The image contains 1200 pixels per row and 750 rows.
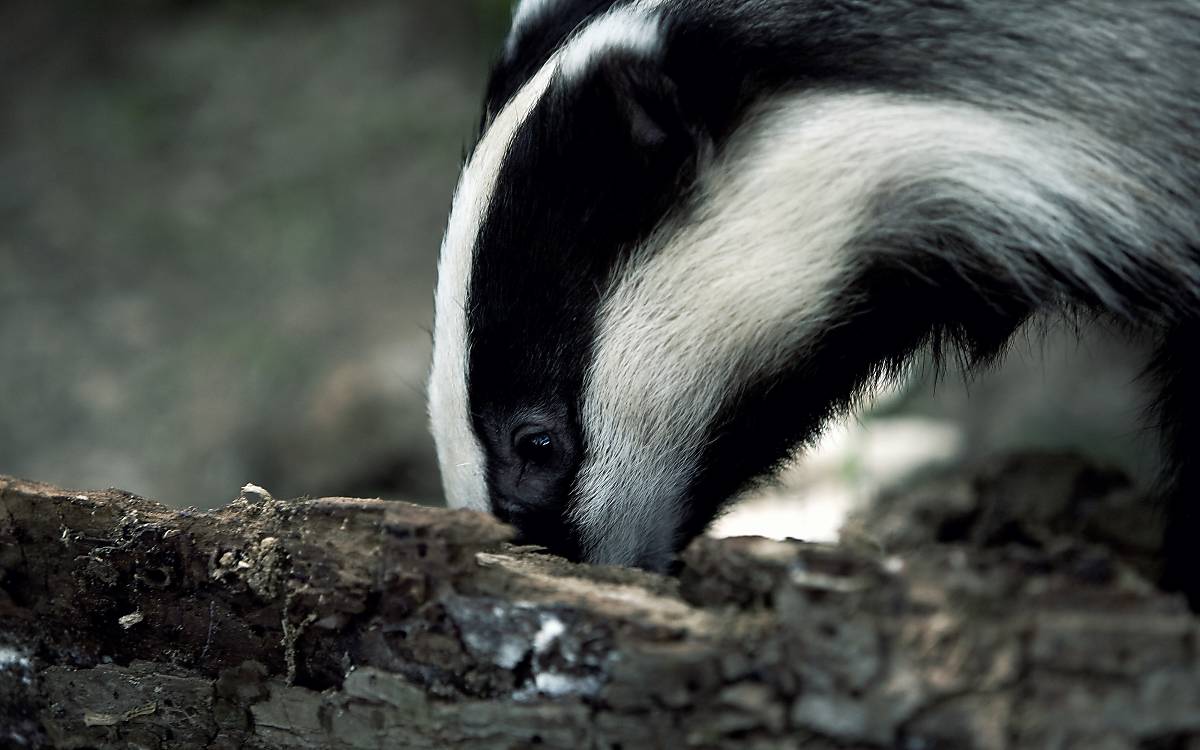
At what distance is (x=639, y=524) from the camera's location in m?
1.73

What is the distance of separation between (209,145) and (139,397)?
147 cm

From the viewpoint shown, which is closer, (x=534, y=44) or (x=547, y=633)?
(x=547, y=633)

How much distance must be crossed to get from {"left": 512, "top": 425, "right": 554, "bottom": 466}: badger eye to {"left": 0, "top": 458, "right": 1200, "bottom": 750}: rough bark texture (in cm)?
32

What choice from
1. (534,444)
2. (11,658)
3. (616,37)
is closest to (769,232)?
(616,37)

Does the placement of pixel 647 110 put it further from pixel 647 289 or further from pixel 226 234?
pixel 226 234

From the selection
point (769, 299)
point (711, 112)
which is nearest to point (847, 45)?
point (711, 112)

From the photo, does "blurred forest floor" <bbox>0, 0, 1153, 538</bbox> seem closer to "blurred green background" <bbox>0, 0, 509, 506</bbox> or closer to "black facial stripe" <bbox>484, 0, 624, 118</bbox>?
"blurred green background" <bbox>0, 0, 509, 506</bbox>

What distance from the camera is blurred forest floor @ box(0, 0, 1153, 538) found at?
4.26m

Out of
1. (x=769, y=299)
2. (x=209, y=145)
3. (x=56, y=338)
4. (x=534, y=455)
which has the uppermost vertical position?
(x=209, y=145)

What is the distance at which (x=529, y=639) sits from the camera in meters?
1.16

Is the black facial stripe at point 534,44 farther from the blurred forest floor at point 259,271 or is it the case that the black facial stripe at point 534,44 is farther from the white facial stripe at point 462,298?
the blurred forest floor at point 259,271

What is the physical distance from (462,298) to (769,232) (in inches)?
16.5

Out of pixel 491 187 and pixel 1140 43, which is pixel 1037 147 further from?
pixel 491 187

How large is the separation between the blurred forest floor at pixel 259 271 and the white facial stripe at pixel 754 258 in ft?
6.53
